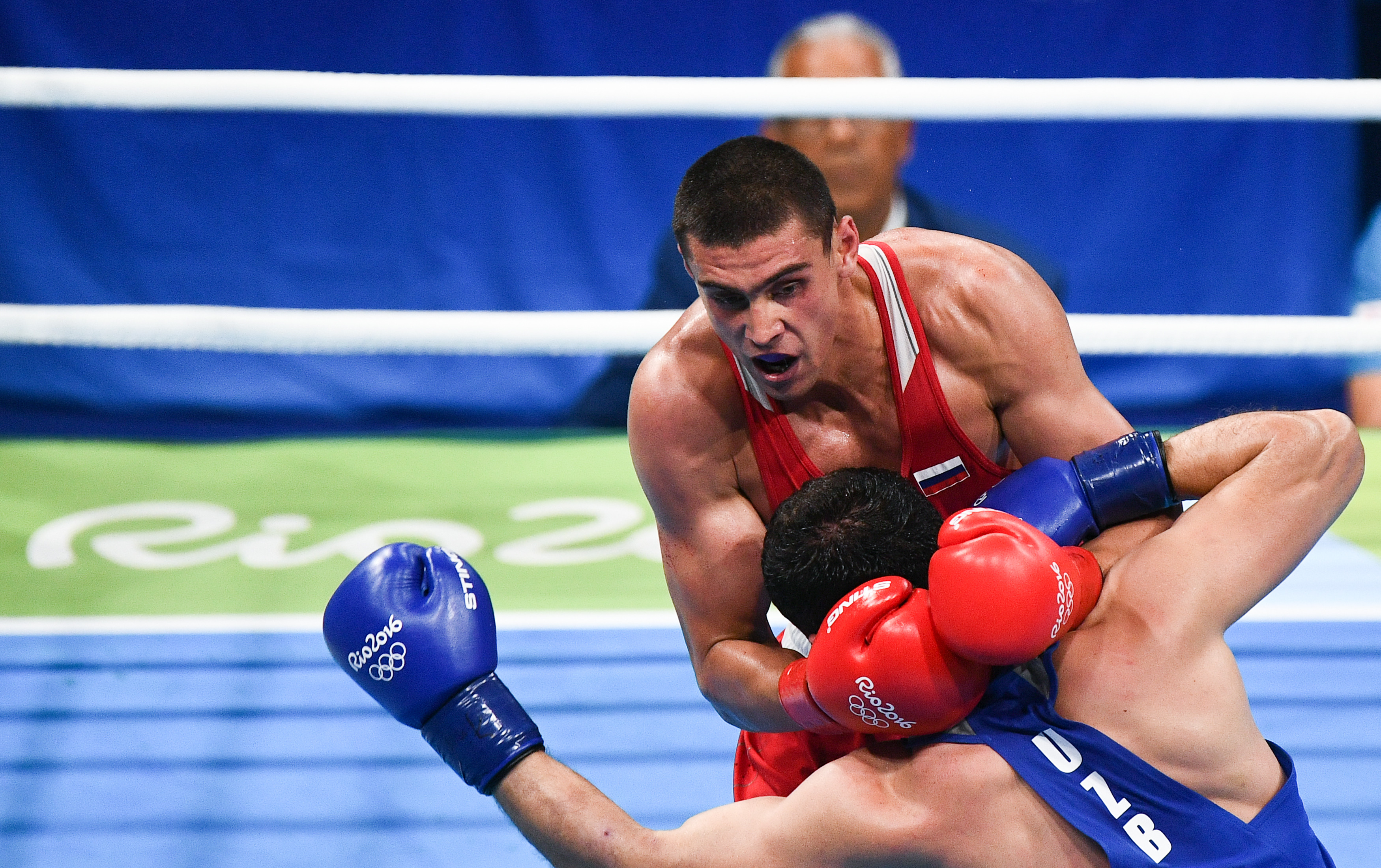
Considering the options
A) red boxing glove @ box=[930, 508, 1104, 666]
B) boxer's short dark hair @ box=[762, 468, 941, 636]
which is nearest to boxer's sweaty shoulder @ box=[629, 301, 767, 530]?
boxer's short dark hair @ box=[762, 468, 941, 636]

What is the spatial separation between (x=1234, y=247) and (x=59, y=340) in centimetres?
358

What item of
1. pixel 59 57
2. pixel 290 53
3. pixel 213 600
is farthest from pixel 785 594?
pixel 59 57

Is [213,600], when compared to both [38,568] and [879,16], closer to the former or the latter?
[38,568]

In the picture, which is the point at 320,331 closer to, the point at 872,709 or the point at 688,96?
Answer: the point at 688,96

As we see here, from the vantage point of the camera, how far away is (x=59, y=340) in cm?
270

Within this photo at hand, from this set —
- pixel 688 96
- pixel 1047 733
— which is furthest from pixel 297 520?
pixel 1047 733

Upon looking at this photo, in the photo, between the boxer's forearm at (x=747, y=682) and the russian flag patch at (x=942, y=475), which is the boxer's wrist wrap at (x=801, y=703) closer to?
the boxer's forearm at (x=747, y=682)

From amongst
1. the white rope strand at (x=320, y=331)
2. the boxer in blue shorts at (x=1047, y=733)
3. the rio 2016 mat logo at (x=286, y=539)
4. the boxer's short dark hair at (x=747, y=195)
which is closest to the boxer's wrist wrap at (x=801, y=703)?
the boxer in blue shorts at (x=1047, y=733)

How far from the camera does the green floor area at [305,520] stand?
3125 mm

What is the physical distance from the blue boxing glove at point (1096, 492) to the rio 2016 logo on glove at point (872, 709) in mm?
375

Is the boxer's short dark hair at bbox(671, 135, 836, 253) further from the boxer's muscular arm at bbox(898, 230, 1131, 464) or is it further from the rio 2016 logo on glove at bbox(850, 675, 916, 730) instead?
the rio 2016 logo on glove at bbox(850, 675, 916, 730)

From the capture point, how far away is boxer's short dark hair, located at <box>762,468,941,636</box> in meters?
1.68

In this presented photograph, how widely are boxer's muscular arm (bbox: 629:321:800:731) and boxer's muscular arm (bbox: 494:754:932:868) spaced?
323mm

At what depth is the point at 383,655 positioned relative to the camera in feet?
5.83
